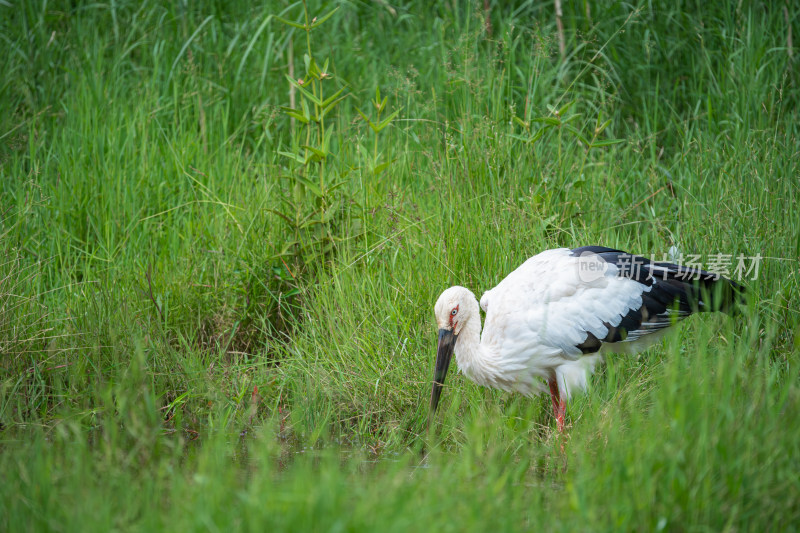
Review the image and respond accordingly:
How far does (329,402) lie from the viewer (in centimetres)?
390

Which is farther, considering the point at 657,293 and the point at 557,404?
the point at 557,404

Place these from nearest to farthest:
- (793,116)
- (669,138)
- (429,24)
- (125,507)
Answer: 1. (125,507)
2. (793,116)
3. (669,138)
4. (429,24)

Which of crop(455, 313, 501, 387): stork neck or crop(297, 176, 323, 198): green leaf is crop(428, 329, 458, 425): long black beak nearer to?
crop(455, 313, 501, 387): stork neck

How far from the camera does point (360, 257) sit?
460 cm

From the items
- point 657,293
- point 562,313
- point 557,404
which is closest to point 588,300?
point 562,313

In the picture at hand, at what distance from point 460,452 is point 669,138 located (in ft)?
11.4

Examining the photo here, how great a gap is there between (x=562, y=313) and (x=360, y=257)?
1269 mm

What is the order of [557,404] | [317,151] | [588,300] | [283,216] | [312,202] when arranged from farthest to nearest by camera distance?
[312,202] → [283,216] → [317,151] → [557,404] → [588,300]

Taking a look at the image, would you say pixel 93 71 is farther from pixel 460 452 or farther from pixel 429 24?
pixel 460 452

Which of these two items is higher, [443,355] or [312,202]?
[312,202]

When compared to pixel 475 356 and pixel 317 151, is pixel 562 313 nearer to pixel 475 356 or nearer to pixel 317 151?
pixel 475 356

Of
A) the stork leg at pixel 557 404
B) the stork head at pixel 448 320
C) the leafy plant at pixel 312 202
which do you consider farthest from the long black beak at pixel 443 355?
the leafy plant at pixel 312 202

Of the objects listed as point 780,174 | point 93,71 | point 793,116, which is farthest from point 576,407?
point 93,71

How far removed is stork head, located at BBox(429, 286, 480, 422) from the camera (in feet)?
12.5
